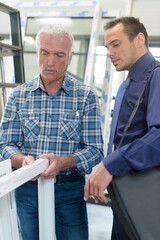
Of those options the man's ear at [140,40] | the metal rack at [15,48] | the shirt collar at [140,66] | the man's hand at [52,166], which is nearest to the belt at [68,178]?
the man's hand at [52,166]

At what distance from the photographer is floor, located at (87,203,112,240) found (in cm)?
203

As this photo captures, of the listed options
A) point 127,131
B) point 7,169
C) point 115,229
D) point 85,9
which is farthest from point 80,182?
point 85,9

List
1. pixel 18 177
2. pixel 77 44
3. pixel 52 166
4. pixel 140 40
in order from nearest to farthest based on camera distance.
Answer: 1. pixel 18 177
2. pixel 52 166
3. pixel 140 40
4. pixel 77 44

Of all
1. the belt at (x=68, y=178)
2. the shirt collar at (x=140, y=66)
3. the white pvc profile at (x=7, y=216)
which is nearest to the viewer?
the white pvc profile at (x=7, y=216)

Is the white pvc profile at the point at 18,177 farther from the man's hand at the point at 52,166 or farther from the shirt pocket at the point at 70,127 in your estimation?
the shirt pocket at the point at 70,127

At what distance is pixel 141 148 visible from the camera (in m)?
0.77

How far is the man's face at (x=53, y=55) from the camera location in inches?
43.6

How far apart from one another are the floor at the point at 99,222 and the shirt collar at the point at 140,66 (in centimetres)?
149

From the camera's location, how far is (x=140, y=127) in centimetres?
94

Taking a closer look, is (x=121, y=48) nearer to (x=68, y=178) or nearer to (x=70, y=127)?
(x=70, y=127)

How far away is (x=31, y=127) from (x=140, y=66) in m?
0.57

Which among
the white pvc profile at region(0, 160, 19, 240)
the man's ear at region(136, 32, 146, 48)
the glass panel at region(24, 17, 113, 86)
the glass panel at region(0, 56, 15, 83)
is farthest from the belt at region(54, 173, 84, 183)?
the glass panel at region(0, 56, 15, 83)

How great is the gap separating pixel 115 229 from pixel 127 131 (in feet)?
1.66

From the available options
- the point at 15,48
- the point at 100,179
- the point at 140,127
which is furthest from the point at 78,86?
the point at 15,48
